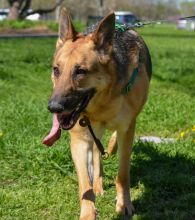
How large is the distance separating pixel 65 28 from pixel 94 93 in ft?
2.23

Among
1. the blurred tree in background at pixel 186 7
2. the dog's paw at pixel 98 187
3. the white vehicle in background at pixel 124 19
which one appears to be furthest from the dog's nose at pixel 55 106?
the blurred tree in background at pixel 186 7

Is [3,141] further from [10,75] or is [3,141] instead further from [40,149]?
[10,75]

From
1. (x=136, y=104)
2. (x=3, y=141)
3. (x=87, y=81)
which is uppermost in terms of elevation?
(x=87, y=81)

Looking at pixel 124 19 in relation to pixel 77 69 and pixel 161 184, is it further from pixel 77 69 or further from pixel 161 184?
pixel 77 69

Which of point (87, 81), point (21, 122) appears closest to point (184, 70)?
point (21, 122)

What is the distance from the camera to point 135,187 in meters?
4.97

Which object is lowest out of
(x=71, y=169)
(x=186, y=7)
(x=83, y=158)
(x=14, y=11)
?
(x=186, y=7)

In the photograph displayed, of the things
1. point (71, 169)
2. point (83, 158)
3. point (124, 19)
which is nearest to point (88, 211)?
point (83, 158)

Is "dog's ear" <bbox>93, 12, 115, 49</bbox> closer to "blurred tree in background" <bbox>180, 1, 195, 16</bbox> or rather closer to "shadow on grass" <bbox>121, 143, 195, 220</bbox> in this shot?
"shadow on grass" <bbox>121, 143, 195, 220</bbox>

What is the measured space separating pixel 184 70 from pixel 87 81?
30.8 ft

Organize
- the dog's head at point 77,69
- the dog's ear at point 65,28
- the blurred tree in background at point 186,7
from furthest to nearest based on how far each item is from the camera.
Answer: the blurred tree in background at point 186,7, the dog's ear at point 65,28, the dog's head at point 77,69

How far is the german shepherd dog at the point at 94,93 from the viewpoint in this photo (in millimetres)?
3586

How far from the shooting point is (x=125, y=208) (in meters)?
4.35

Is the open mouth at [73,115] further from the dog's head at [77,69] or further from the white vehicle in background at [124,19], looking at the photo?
the white vehicle in background at [124,19]
